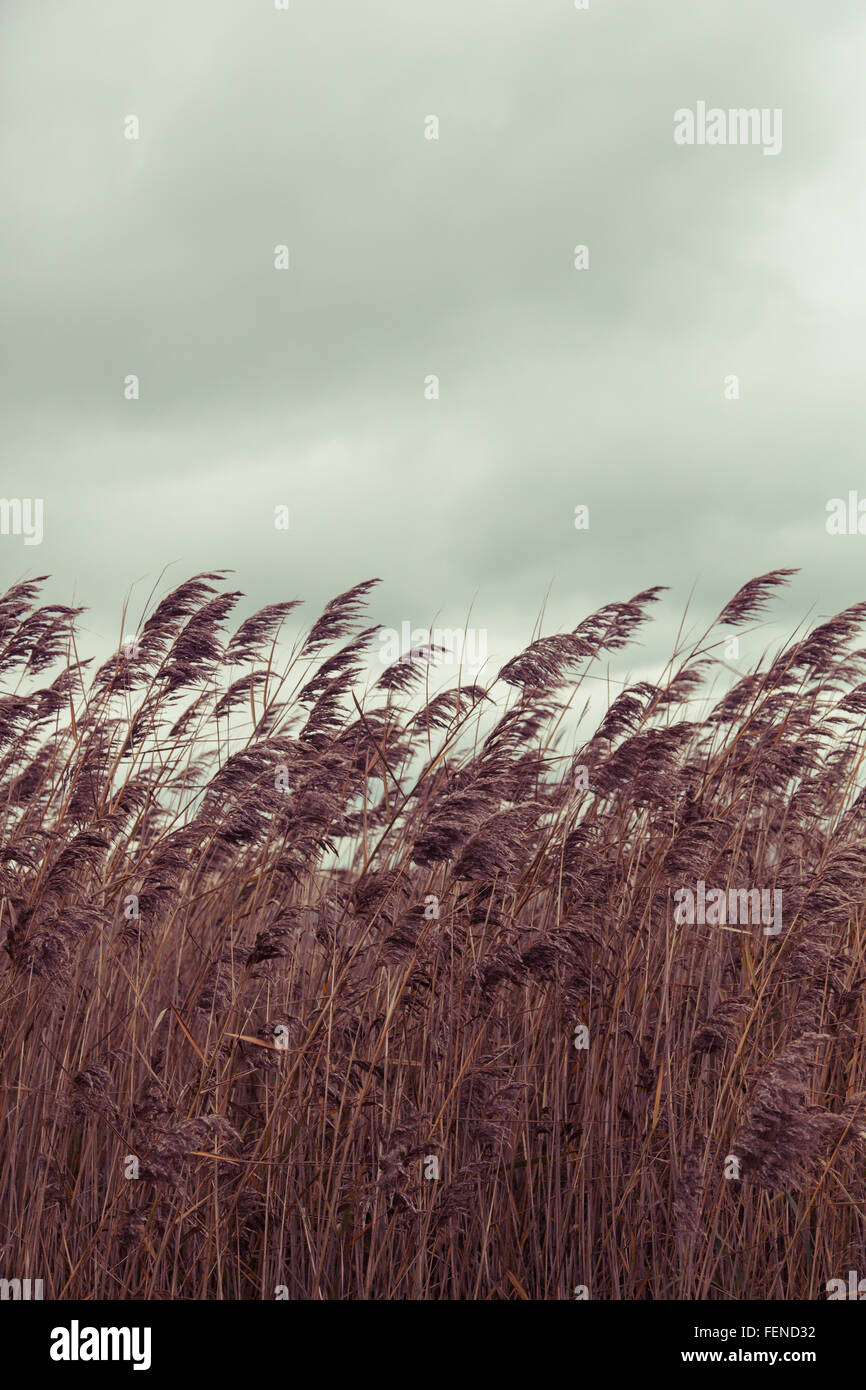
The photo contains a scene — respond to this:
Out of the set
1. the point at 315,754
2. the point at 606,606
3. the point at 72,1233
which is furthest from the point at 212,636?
the point at 72,1233

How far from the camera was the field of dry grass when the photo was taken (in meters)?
3.51

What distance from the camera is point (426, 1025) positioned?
3973 mm

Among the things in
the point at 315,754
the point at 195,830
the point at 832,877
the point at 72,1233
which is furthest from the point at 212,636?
the point at 832,877

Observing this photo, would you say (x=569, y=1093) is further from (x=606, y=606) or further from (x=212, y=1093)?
(x=606, y=606)

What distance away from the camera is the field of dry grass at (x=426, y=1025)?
351cm

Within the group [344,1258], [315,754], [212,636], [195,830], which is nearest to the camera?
[344,1258]

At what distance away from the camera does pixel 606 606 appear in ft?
16.6

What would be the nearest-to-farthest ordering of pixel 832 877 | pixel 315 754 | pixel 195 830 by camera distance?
pixel 832 877 → pixel 195 830 → pixel 315 754

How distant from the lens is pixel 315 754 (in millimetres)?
4672

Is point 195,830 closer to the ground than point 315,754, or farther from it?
closer to the ground

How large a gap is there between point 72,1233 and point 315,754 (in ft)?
6.47
